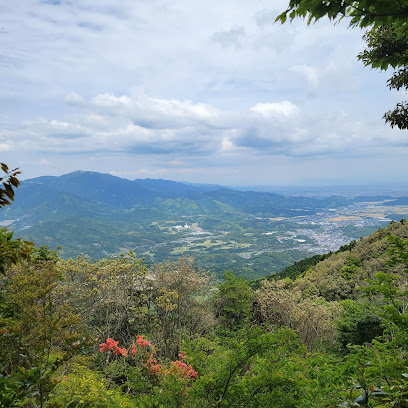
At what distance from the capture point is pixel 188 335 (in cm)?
1259

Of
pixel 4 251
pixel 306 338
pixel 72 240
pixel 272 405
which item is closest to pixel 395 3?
pixel 4 251

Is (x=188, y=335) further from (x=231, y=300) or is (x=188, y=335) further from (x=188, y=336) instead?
(x=231, y=300)

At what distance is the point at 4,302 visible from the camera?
9.46 meters

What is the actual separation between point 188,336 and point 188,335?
5.34 meters

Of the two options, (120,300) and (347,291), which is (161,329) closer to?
(120,300)

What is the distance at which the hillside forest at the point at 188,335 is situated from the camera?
316cm

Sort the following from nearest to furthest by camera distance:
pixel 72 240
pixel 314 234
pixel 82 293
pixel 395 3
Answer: pixel 395 3, pixel 82 293, pixel 72 240, pixel 314 234

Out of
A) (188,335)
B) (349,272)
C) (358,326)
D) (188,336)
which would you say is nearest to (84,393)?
(188,336)

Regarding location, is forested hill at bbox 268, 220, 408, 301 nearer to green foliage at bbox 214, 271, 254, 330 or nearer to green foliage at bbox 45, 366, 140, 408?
green foliage at bbox 214, 271, 254, 330

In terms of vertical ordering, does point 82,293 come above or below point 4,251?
below

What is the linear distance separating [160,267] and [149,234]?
17235cm

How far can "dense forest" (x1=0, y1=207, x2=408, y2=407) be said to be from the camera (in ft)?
10.4

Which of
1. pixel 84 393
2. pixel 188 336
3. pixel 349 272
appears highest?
pixel 188 336

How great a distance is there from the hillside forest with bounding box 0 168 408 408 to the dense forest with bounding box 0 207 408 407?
4 cm
